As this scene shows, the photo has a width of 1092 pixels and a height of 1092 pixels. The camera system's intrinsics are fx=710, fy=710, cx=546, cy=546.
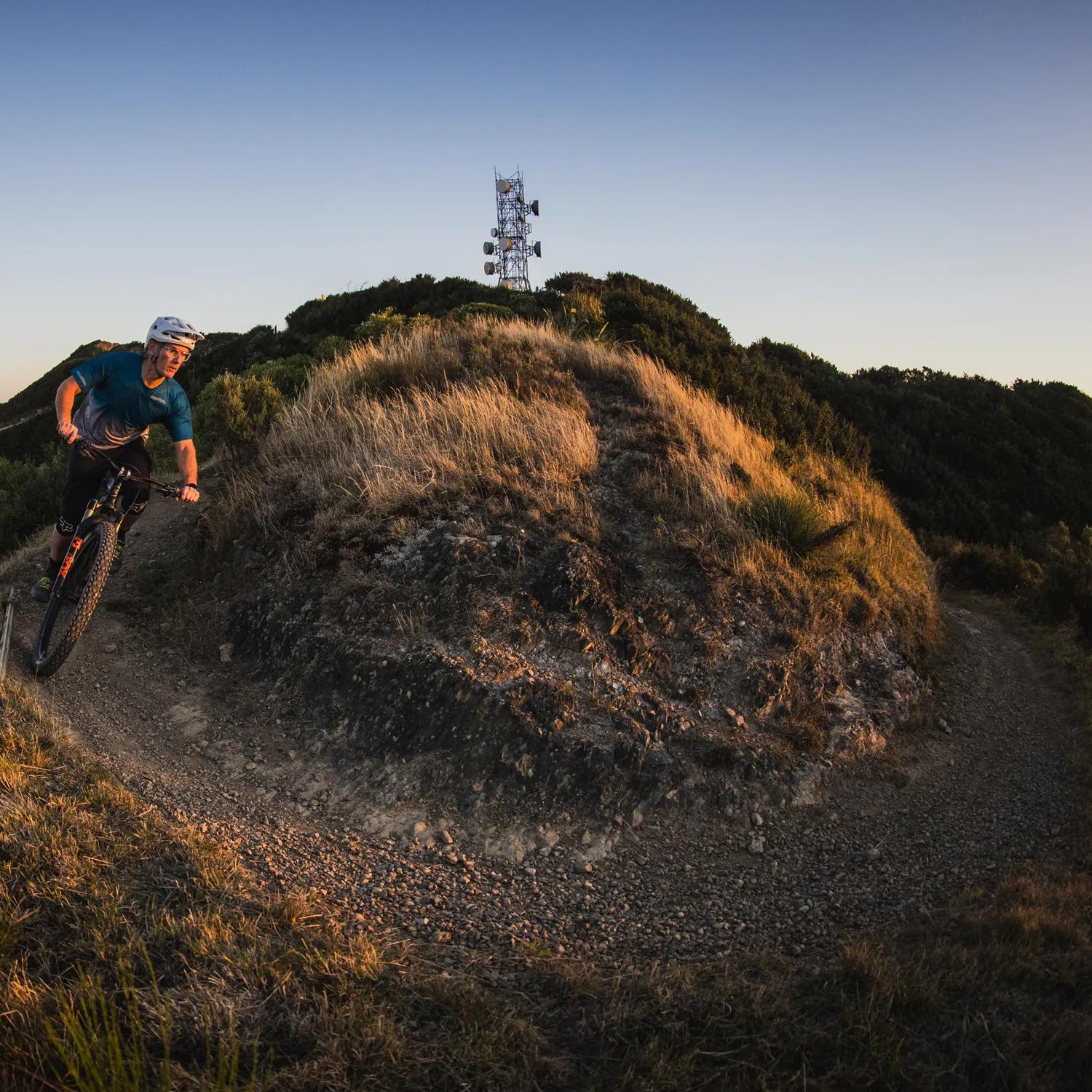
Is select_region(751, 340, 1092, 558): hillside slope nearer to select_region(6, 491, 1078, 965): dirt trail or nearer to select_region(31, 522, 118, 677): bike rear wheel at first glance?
select_region(6, 491, 1078, 965): dirt trail

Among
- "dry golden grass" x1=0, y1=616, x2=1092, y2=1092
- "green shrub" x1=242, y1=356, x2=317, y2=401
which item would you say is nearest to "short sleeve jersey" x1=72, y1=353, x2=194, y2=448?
"dry golden grass" x1=0, y1=616, x2=1092, y2=1092

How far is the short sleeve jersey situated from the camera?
536 centimetres

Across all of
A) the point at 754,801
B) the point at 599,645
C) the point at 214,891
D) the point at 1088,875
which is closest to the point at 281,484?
the point at 599,645

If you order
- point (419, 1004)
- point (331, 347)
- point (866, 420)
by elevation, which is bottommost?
point (419, 1004)

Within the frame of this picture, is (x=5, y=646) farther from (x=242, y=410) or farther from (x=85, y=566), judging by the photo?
(x=242, y=410)

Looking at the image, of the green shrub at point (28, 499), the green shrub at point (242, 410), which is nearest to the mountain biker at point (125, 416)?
the green shrub at point (242, 410)

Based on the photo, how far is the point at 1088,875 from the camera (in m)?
3.93

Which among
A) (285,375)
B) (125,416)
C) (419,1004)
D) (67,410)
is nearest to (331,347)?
(285,375)

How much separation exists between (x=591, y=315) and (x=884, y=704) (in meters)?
8.26

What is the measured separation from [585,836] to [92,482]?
181 inches

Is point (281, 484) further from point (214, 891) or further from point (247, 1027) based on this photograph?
point (247, 1027)

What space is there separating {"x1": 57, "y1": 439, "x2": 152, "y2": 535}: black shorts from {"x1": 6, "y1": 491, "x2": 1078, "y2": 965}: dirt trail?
45.4 inches

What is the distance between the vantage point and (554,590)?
19.2 feet

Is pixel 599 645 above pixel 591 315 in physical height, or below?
below
